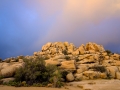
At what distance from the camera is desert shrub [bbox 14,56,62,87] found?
17.7m

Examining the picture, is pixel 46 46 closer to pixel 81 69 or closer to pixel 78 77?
pixel 81 69

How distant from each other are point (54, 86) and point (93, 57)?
20.7 meters

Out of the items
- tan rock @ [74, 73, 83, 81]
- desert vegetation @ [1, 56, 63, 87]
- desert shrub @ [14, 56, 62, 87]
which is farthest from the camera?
tan rock @ [74, 73, 83, 81]

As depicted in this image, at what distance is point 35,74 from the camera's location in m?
17.8

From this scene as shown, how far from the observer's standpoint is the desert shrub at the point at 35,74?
17.7 meters

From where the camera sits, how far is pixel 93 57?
35.6 m

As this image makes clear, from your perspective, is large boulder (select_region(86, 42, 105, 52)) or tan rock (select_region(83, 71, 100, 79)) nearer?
tan rock (select_region(83, 71, 100, 79))

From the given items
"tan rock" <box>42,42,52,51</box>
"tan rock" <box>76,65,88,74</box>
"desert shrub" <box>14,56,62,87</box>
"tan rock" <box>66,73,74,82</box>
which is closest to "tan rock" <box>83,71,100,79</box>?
"tan rock" <box>76,65,88,74</box>

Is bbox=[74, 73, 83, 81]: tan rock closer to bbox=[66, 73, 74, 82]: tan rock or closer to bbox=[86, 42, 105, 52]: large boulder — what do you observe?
bbox=[66, 73, 74, 82]: tan rock

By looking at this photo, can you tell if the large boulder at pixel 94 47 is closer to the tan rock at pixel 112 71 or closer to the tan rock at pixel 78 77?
the tan rock at pixel 112 71

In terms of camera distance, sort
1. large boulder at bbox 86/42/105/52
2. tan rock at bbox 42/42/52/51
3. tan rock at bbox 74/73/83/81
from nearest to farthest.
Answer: tan rock at bbox 74/73/83/81 < large boulder at bbox 86/42/105/52 < tan rock at bbox 42/42/52/51

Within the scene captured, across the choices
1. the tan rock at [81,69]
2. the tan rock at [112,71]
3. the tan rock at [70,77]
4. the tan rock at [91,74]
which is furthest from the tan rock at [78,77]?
the tan rock at [112,71]

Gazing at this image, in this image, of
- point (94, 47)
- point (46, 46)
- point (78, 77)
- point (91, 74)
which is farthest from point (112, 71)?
point (46, 46)

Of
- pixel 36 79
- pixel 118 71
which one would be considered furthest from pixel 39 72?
pixel 118 71
